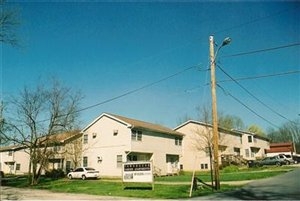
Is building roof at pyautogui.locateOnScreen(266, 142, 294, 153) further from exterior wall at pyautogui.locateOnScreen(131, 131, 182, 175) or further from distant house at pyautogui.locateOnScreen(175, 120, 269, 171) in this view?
exterior wall at pyautogui.locateOnScreen(131, 131, 182, 175)

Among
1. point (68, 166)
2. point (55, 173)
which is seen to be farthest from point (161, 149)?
point (55, 173)

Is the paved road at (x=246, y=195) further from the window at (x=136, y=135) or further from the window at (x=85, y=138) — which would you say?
the window at (x=85, y=138)

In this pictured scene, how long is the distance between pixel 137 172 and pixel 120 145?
16966mm

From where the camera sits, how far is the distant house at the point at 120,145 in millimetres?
39938

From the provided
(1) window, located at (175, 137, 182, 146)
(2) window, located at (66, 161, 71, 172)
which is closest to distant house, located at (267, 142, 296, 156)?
(1) window, located at (175, 137, 182, 146)

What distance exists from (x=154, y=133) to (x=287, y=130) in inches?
3454

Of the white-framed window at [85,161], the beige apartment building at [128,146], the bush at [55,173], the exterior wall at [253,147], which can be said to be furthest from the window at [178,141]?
the exterior wall at [253,147]

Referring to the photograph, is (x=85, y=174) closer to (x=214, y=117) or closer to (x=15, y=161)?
(x=214, y=117)

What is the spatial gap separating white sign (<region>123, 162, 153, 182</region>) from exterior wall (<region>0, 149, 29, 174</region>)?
37645mm

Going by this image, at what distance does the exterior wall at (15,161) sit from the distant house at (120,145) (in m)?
18.0

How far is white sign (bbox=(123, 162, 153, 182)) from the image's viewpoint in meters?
22.8

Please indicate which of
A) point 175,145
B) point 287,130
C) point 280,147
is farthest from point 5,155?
point 287,130

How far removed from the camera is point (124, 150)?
39.5 m

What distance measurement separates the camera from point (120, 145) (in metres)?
40.1
